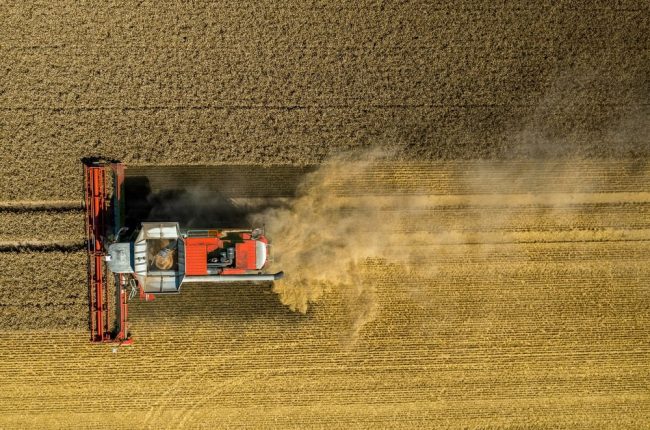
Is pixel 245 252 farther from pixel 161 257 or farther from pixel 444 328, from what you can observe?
pixel 444 328

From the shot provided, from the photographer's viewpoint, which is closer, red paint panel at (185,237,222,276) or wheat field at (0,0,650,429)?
red paint panel at (185,237,222,276)

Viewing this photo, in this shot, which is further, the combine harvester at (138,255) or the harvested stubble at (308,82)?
the harvested stubble at (308,82)

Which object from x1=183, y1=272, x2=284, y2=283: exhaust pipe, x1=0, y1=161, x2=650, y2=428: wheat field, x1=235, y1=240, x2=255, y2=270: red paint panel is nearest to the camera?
x1=235, y1=240, x2=255, y2=270: red paint panel

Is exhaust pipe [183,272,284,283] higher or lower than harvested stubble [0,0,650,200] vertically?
lower

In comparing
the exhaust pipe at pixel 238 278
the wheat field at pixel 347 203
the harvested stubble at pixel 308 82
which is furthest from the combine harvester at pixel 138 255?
the harvested stubble at pixel 308 82

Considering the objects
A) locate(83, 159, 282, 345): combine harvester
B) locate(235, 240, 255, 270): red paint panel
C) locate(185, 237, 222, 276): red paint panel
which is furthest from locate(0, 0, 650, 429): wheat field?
locate(185, 237, 222, 276): red paint panel

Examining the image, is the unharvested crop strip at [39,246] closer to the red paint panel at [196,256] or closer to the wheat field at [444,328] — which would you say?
the wheat field at [444,328]

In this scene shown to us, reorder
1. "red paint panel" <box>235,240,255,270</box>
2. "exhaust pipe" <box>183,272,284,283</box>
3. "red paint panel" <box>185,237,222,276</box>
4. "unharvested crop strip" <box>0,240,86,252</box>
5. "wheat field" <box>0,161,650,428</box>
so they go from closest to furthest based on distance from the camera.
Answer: "red paint panel" <box>185,237,222,276</box> < "red paint panel" <box>235,240,255,270</box> < "exhaust pipe" <box>183,272,284,283</box> < "unharvested crop strip" <box>0,240,86,252</box> < "wheat field" <box>0,161,650,428</box>

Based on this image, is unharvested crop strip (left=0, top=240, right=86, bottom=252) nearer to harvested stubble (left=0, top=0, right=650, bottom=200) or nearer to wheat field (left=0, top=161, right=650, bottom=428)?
harvested stubble (left=0, top=0, right=650, bottom=200)
